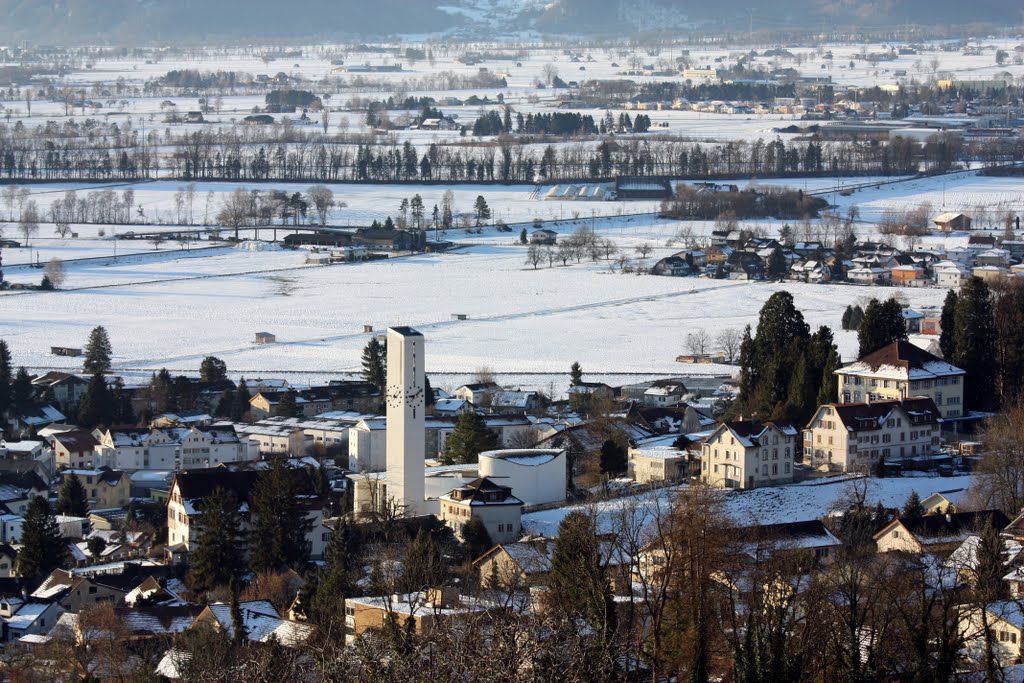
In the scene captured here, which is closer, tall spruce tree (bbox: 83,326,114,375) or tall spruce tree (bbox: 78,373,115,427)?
tall spruce tree (bbox: 78,373,115,427)

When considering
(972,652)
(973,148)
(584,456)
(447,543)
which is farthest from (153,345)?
(973,148)

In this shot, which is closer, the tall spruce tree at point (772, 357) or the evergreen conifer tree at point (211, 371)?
the tall spruce tree at point (772, 357)

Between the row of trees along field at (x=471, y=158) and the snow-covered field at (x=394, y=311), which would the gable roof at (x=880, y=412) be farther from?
the row of trees along field at (x=471, y=158)

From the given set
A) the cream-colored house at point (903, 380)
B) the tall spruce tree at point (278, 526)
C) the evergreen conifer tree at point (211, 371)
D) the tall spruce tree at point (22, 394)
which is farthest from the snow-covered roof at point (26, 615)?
the evergreen conifer tree at point (211, 371)

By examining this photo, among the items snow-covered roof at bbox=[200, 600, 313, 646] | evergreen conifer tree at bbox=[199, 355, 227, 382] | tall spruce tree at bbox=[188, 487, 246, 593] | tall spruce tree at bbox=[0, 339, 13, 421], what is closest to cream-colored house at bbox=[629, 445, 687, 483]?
tall spruce tree at bbox=[188, 487, 246, 593]

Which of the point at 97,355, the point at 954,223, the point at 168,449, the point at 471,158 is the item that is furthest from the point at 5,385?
the point at 471,158

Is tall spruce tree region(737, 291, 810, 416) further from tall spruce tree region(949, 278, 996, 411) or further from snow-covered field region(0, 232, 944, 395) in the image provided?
snow-covered field region(0, 232, 944, 395)
